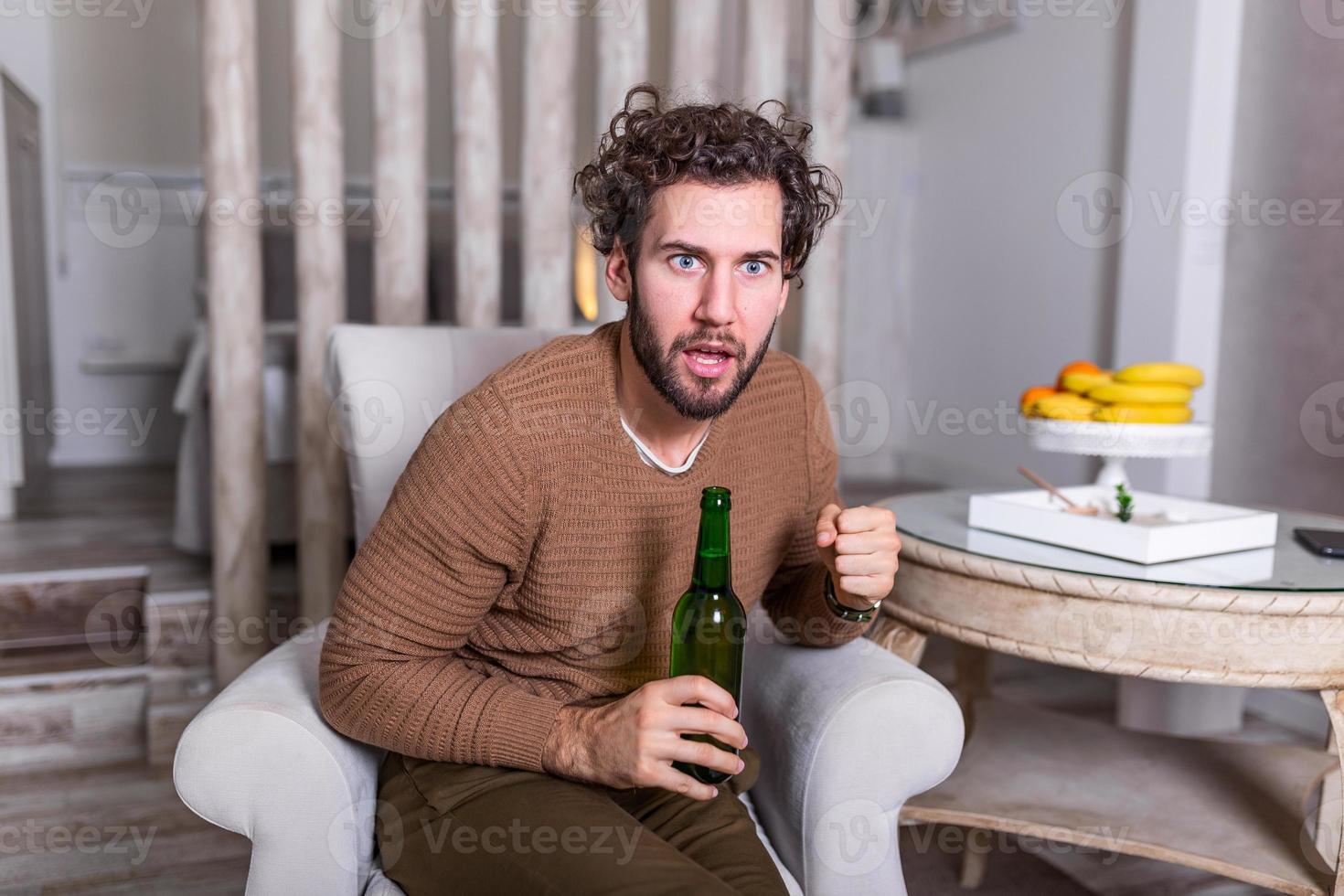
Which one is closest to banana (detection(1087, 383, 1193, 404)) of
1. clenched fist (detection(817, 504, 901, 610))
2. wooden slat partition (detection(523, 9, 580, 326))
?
clenched fist (detection(817, 504, 901, 610))

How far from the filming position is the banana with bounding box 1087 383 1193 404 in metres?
1.84

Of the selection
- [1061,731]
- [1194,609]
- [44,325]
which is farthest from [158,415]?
[1194,609]

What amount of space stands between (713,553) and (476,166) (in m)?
1.62

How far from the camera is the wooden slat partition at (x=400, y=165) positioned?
94.7 inches

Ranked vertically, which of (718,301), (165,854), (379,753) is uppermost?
(718,301)

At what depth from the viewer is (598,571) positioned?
4.27ft

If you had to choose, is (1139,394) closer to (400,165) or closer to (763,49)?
(763,49)

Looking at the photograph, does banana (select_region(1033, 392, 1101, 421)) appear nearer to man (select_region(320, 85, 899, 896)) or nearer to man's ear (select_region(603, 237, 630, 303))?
man (select_region(320, 85, 899, 896))

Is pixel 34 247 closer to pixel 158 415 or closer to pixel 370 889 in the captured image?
pixel 158 415

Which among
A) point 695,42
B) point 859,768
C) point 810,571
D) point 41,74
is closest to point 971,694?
point 810,571

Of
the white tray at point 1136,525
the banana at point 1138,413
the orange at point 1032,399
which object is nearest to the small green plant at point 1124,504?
the white tray at point 1136,525

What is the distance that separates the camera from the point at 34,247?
14.7 ft

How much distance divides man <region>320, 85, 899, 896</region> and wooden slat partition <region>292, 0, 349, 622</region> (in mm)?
1167

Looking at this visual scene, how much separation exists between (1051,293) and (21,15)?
4624 millimetres
